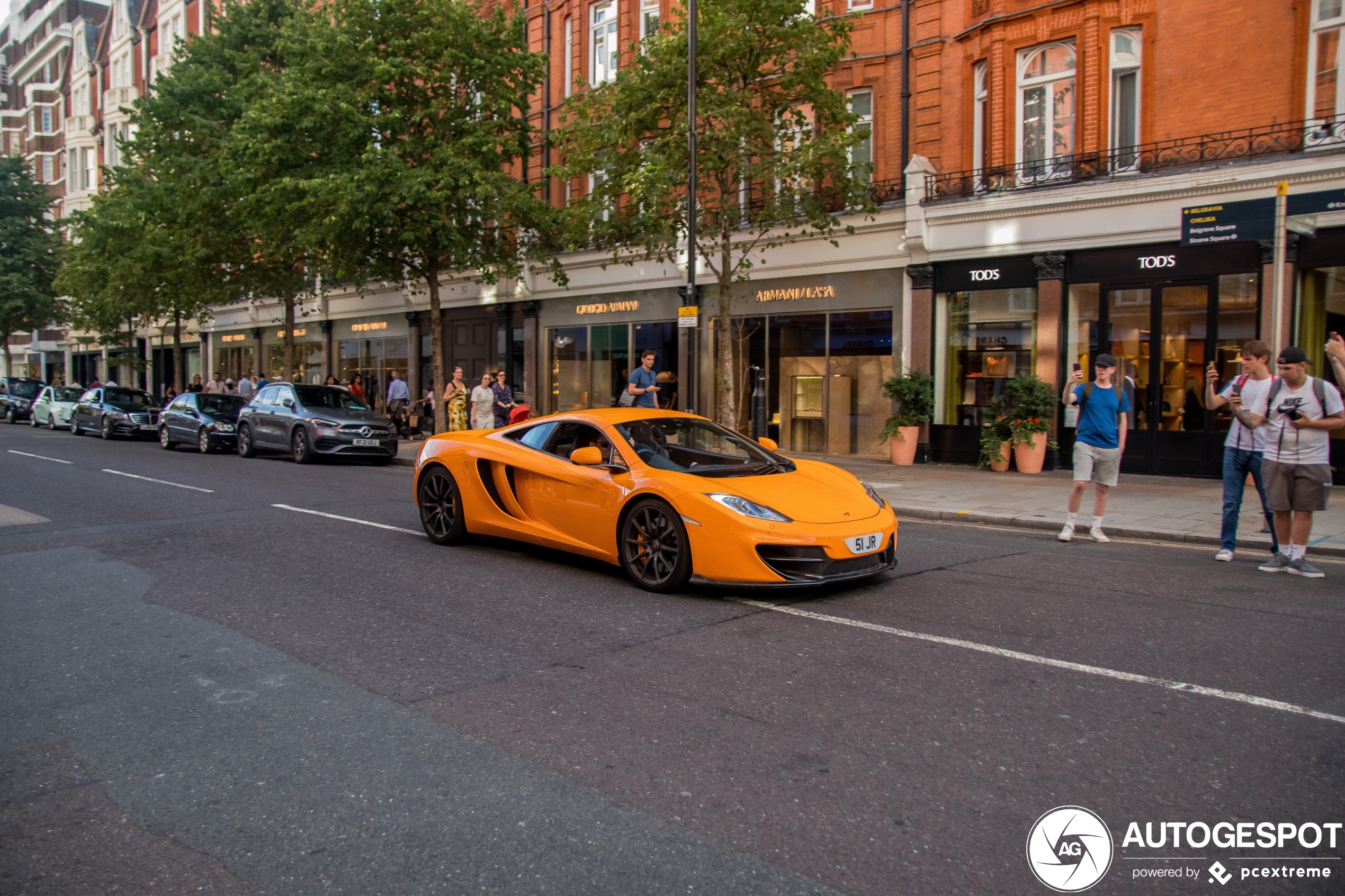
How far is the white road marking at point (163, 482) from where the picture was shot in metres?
13.0

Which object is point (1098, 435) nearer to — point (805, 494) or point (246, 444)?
point (805, 494)

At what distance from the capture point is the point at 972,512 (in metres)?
11.4

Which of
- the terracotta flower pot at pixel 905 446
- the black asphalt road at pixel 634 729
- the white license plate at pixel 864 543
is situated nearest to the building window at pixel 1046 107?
the terracotta flower pot at pixel 905 446

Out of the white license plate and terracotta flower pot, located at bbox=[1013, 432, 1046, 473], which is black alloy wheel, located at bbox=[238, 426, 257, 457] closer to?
terracotta flower pot, located at bbox=[1013, 432, 1046, 473]

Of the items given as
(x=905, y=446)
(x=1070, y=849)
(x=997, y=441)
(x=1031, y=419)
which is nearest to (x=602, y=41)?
(x=905, y=446)

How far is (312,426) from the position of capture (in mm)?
18312

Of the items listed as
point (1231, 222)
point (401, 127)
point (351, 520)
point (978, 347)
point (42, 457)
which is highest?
point (401, 127)

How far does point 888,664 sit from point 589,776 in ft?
6.69

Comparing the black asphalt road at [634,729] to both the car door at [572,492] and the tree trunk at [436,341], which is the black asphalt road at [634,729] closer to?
the car door at [572,492]

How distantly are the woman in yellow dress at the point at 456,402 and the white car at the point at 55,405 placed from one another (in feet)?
60.7

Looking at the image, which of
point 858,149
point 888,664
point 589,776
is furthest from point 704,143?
point 589,776

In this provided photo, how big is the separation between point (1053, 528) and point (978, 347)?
819 centimetres

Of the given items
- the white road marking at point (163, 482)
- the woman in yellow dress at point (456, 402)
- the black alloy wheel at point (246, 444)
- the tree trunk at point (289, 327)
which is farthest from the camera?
the tree trunk at point (289, 327)

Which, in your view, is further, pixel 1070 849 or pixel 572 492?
pixel 572 492
